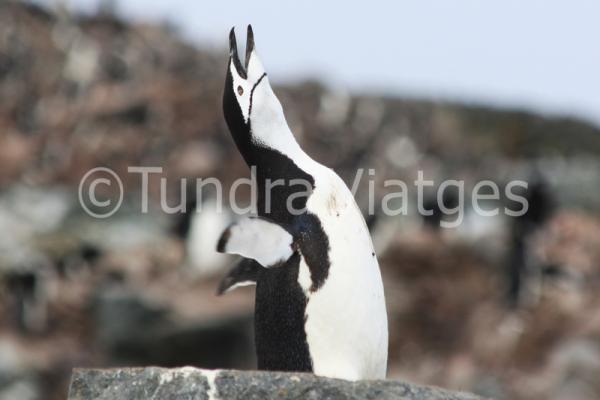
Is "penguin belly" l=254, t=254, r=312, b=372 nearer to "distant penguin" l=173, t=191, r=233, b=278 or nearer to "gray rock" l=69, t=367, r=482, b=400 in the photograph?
"gray rock" l=69, t=367, r=482, b=400

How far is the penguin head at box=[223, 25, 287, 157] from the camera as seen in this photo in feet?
12.5

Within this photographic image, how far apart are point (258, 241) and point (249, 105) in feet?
1.62

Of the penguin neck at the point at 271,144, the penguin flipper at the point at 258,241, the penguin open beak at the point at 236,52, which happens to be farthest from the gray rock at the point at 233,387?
the penguin open beak at the point at 236,52

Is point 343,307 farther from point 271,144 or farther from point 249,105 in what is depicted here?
point 249,105

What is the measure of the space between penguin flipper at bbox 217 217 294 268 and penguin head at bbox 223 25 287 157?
0.34 metres

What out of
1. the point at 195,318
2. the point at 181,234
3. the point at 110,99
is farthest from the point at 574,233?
the point at 110,99

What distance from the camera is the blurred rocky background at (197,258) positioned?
14367 mm

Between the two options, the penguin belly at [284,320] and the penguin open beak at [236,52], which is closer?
the penguin belly at [284,320]

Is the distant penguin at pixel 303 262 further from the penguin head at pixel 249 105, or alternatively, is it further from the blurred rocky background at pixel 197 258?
the blurred rocky background at pixel 197 258

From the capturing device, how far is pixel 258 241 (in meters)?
3.53

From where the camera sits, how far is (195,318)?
14.5m

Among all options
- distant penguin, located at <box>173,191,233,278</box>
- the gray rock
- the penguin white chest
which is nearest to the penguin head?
the penguin white chest

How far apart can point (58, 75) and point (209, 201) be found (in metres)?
15.6

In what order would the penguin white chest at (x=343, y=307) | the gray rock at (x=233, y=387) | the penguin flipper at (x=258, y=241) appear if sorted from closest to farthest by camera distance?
the gray rock at (x=233, y=387) < the penguin flipper at (x=258, y=241) < the penguin white chest at (x=343, y=307)
